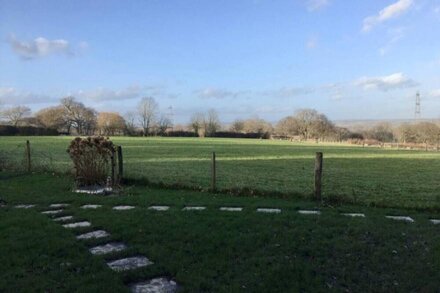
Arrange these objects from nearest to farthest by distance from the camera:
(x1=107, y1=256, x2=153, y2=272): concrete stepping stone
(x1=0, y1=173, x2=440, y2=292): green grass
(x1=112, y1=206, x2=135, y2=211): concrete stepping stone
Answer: (x1=0, y1=173, x2=440, y2=292): green grass → (x1=107, y1=256, x2=153, y2=272): concrete stepping stone → (x1=112, y1=206, x2=135, y2=211): concrete stepping stone

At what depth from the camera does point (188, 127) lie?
117m

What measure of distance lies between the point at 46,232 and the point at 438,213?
7.97 meters

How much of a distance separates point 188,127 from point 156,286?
4462 inches

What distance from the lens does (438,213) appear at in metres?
9.18

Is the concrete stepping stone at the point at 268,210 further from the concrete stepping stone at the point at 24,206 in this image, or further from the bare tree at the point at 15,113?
the bare tree at the point at 15,113

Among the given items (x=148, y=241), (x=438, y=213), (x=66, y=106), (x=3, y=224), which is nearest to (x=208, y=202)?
(x=148, y=241)

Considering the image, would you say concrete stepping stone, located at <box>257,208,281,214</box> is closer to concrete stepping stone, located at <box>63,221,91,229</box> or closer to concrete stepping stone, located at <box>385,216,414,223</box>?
concrete stepping stone, located at <box>385,216,414,223</box>

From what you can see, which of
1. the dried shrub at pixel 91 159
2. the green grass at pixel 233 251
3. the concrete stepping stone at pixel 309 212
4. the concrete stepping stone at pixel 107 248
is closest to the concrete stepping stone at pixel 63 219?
the green grass at pixel 233 251

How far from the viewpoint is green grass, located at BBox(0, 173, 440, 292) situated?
4629 millimetres

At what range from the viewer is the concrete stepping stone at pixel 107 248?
5.70 metres

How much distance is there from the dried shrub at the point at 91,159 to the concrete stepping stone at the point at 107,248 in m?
6.92

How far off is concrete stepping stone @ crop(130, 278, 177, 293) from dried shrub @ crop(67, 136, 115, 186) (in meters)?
8.60

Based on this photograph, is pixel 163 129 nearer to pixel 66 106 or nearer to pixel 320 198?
pixel 66 106

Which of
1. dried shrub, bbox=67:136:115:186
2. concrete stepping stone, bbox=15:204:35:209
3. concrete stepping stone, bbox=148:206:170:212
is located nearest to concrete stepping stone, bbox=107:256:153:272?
concrete stepping stone, bbox=148:206:170:212
